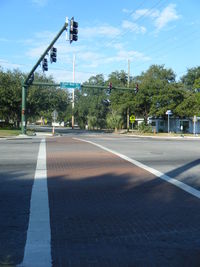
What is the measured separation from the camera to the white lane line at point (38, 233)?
423cm

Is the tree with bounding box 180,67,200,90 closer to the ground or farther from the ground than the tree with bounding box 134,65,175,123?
farther from the ground

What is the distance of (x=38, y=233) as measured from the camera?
17.0ft

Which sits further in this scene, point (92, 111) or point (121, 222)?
point (92, 111)

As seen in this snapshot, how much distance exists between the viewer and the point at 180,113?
2154 inches

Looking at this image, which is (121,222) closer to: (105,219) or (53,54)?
(105,219)

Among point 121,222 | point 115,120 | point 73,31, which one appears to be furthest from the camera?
point 115,120

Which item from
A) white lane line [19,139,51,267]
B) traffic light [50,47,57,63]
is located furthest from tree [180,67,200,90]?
white lane line [19,139,51,267]

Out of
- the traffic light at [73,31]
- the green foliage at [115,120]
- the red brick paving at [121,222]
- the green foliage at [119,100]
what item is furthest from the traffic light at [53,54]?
the green foliage at [115,120]

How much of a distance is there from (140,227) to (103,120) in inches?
2881

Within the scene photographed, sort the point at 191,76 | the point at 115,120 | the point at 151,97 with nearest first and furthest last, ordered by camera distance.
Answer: the point at 151,97
the point at 115,120
the point at 191,76

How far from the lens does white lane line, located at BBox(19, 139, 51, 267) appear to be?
13.9 feet

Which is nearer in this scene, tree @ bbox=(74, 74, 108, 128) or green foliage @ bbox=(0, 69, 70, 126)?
green foliage @ bbox=(0, 69, 70, 126)

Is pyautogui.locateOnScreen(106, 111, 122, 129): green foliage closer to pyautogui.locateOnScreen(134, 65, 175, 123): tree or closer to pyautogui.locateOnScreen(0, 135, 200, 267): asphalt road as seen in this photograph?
pyautogui.locateOnScreen(134, 65, 175, 123): tree

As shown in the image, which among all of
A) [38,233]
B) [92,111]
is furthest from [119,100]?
[38,233]
